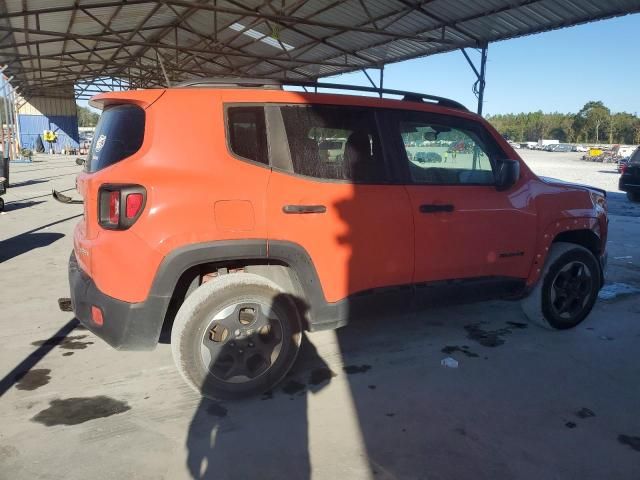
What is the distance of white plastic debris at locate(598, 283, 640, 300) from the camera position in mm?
5027

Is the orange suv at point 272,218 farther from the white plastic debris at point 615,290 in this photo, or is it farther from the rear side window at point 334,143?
the white plastic debris at point 615,290

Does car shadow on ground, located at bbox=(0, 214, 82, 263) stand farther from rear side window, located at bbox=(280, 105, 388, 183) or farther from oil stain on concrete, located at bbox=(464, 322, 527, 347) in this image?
oil stain on concrete, located at bbox=(464, 322, 527, 347)

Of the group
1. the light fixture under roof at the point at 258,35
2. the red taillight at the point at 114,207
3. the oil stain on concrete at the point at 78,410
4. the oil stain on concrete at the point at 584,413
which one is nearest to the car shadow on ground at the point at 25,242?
the oil stain on concrete at the point at 78,410

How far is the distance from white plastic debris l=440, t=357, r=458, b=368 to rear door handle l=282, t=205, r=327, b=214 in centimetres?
151

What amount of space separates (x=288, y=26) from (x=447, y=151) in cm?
A: 1153

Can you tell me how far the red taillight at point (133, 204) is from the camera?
2.50 meters

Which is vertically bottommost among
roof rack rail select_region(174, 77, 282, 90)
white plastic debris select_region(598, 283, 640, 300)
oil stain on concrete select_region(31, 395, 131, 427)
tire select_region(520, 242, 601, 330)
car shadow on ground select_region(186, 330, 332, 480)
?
car shadow on ground select_region(186, 330, 332, 480)

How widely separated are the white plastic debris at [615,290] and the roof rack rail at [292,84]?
2.91 m

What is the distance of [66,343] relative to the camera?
3.70 metres

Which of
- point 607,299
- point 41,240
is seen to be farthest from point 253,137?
point 41,240

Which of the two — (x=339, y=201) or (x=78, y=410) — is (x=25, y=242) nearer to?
(x=78, y=410)

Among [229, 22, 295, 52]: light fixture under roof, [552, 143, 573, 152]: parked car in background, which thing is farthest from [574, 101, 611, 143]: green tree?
[229, 22, 295, 52]: light fixture under roof

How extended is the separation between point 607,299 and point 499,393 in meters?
2.73

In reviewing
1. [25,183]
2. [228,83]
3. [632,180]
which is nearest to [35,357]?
[228,83]
